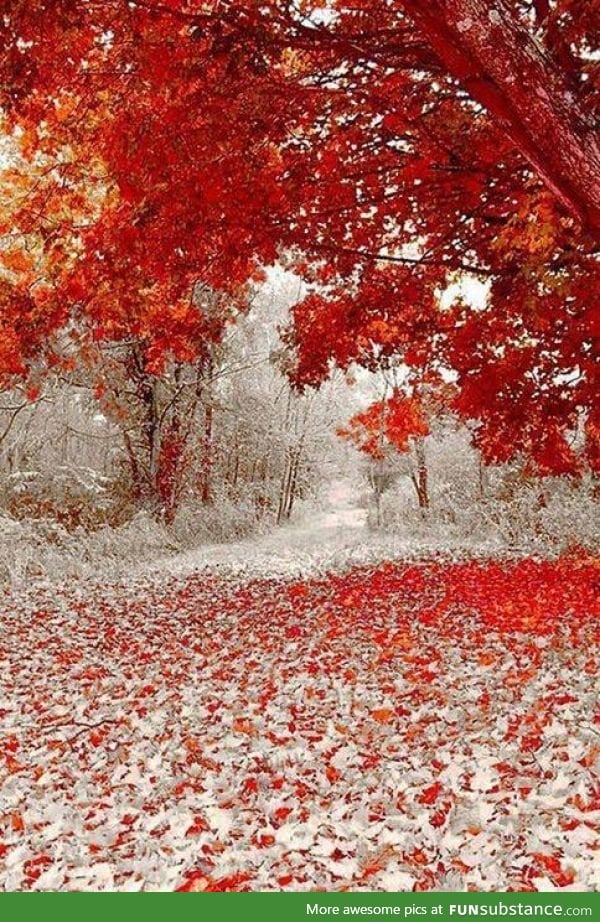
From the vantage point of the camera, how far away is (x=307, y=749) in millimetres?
4883

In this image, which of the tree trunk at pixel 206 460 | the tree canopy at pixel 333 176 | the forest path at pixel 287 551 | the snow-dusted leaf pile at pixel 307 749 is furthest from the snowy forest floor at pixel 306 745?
the tree trunk at pixel 206 460

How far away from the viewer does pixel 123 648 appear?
25.0 feet

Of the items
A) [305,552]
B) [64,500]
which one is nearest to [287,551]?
[305,552]

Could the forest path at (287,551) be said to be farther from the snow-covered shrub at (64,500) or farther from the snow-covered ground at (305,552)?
the snow-covered shrub at (64,500)

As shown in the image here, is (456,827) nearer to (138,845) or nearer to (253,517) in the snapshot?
(138,845)

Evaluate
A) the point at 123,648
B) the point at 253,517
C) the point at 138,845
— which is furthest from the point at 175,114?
the point at 253,517

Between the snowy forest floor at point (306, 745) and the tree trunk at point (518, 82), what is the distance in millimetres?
3108

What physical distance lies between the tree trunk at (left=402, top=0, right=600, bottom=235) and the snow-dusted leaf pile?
3100mm

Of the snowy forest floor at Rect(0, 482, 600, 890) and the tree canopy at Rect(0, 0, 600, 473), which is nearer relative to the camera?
the snowy forest floor at Rect(0, 482, 600, 890)

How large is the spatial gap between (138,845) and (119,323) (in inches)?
380

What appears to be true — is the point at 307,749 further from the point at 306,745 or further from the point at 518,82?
the point at 518,82

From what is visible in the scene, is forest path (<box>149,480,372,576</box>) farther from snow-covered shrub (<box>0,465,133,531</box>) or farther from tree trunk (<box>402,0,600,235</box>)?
tree trunk (<box>402,0,600,235</box>)

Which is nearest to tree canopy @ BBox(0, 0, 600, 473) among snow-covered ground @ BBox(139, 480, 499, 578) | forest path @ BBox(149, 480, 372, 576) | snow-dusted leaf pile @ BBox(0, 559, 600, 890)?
snow-dusted leaf pile @ BBox(0, 559, 600, 890)

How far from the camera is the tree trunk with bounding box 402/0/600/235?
3152 millimetres
